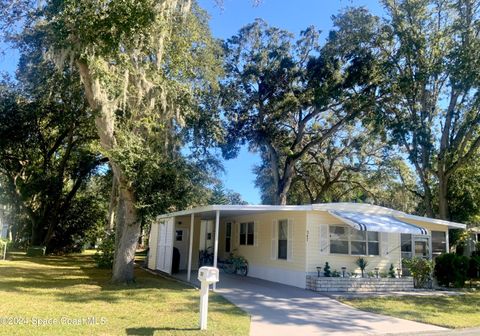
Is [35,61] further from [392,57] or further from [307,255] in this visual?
[392,57]

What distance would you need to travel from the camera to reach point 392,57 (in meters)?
21.0

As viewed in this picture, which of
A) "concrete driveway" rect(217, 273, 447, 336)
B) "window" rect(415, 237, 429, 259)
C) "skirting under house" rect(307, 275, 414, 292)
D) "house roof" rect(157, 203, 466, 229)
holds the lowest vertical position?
"concrete driveway" rect(217, 273, 447, 336)

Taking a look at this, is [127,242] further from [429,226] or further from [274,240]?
[429,226]

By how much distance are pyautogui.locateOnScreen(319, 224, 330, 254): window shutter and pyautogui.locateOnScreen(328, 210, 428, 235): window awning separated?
64cm

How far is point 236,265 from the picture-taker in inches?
672

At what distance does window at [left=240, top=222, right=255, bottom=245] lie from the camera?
1705 cm

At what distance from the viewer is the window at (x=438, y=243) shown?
16391mm

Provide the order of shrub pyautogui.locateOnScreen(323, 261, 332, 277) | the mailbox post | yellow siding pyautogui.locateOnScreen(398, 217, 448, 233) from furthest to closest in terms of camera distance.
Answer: yellow siding pyautogui.locateOnScreen(398, 217, 448, 233)
shrub pyautogui.locateOnScreen(323, 261, 332, 277)
the mailbox post

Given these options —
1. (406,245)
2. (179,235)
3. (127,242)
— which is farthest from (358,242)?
(179,235)

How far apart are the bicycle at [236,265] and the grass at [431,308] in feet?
20.5

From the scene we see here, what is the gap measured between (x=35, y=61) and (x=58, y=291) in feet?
25.7

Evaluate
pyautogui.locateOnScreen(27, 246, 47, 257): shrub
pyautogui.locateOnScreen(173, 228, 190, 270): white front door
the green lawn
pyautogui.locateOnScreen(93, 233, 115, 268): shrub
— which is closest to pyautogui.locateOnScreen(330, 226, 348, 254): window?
the green lawn

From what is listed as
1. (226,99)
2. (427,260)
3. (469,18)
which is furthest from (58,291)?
(469,18)

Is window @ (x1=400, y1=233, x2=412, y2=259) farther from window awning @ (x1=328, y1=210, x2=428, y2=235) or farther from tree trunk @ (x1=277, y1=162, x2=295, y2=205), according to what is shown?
Result: tree trunk @ (x1=277, y1=162, x2=295, y2=205)
